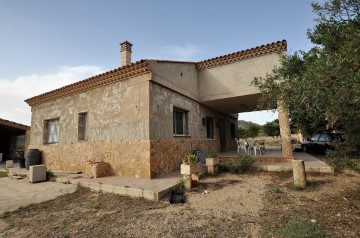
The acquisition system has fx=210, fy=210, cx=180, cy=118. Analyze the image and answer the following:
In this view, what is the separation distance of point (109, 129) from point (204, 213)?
5.27 metres

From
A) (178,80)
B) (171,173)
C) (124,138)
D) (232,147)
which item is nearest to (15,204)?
(124,138)

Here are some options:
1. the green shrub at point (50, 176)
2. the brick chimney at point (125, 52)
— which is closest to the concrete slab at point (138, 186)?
the green shrub at point (50, 176)

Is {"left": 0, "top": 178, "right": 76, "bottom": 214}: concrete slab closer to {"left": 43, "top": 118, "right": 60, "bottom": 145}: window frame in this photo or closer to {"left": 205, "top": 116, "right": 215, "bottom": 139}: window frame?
{"left": 43, "top": 118, "right": 60, "bottom": 145}: window frame

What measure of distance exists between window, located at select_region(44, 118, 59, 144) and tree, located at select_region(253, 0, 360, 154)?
32.9 feet

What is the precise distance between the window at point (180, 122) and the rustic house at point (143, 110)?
4 centimetres

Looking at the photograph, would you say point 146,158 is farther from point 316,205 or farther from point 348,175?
point 348,175

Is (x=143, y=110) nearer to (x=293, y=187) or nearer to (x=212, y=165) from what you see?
(x=212, y=165)

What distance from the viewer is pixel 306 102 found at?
4172 mm

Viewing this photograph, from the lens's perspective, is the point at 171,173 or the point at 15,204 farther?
the point at 171,173

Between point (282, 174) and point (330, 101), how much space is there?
14.9 ft

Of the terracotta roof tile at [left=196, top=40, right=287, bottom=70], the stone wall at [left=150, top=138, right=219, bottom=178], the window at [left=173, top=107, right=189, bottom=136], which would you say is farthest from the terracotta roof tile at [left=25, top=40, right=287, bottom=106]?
the stone wall at [left=150, top=138, right=219, bottom=178]

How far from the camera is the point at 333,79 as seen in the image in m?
3.66

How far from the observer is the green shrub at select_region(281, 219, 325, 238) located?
322cm

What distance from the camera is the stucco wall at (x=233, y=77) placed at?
9.51 meters
